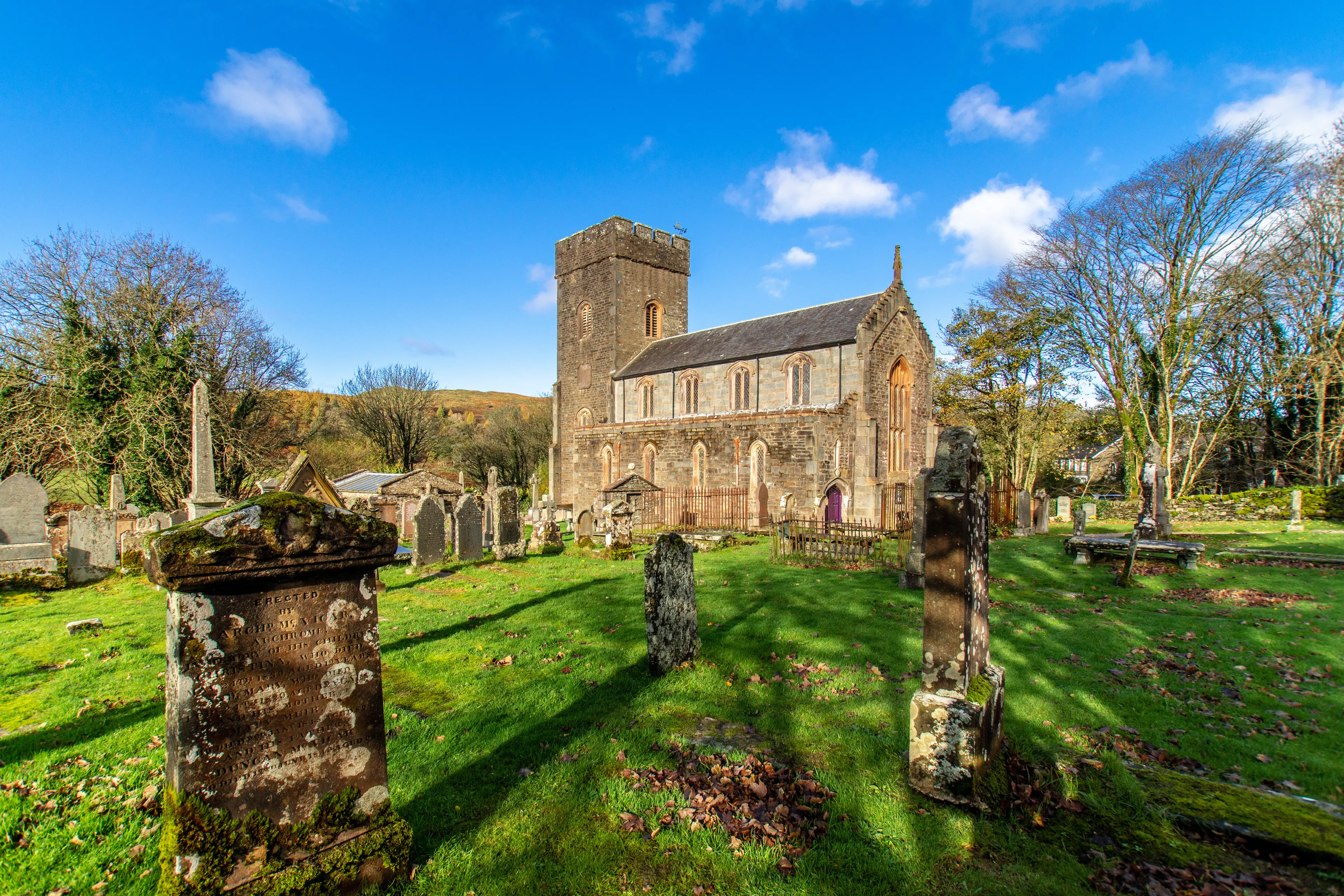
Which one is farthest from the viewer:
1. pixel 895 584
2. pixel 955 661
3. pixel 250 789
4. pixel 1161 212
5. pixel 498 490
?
pixel 1161 212

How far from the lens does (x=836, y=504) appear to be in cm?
2234

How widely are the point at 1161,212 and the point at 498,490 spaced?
98.4ft

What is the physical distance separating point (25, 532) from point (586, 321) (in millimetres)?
26782

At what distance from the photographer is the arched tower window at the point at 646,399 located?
1265 inches

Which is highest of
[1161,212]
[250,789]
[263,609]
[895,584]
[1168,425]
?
[1161,212]

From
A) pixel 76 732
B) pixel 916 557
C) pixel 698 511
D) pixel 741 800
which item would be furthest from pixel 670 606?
pixel 698 511

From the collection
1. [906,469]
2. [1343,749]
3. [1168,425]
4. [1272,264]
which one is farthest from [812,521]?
[1272,264]

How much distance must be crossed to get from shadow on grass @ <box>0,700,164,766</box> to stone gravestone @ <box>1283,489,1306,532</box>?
2741 cm

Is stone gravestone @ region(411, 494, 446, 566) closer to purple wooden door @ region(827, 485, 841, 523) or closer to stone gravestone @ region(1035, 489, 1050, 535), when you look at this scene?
purple wooden door @ region(827, 485, 841, 523)

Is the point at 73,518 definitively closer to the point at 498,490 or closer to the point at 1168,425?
the point at 498,490

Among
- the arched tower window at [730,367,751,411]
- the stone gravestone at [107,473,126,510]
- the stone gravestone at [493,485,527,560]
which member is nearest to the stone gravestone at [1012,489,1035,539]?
the arched tower window at [730,367,751,411]

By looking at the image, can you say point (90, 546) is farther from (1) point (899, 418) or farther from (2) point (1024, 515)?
(1) point (899, 418)

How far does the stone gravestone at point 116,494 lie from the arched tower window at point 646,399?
21.4 m

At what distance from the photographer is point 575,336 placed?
3588 cm
